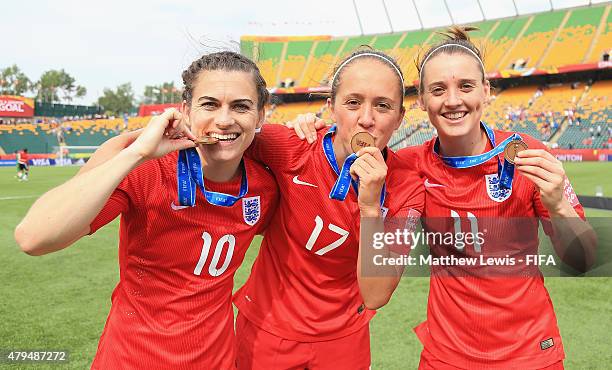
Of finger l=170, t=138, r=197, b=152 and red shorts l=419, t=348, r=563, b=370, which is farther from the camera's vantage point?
red shorts l=419, t=348, r=563, b=370

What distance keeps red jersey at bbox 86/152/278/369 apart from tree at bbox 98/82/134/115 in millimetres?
95423

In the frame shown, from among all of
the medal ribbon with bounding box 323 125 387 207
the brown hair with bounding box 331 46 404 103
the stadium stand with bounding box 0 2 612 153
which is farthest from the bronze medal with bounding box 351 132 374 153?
the stadium stand with bounding box 0 2 612 153

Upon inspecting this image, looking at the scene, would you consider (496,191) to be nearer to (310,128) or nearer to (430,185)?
(430,185)

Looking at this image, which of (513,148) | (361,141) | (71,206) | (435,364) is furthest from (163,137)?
(435,364)

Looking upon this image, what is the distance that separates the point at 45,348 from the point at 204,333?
268cm

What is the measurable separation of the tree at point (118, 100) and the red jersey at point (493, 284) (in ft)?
314

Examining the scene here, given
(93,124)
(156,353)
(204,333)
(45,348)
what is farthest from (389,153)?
(93,124)

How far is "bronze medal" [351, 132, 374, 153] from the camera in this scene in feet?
6.96

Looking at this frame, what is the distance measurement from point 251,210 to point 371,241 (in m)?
0.63

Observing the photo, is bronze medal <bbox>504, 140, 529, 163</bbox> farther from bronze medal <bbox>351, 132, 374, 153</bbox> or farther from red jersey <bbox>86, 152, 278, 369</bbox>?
red jersey <bbox>86, 152, 278, 369</bbox>

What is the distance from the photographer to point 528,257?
2.45 m

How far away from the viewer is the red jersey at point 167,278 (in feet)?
6.98

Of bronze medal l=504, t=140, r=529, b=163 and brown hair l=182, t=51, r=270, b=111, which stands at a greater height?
brown hair l=182, t=51, r=270, b=111

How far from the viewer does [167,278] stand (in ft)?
7.22
